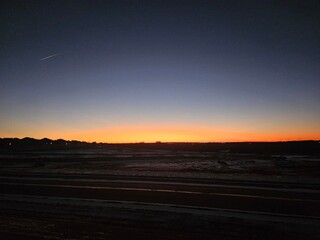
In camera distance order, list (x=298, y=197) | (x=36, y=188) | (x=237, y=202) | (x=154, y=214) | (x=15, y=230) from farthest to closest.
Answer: (x=36, y=188)
(x=298, y=197)
(x=237, y=202)
(x=154, y=214)
(x=15, y=230)

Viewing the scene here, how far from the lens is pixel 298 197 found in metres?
12.1

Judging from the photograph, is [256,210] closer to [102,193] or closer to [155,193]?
[155,193]

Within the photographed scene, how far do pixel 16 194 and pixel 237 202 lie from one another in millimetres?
9982

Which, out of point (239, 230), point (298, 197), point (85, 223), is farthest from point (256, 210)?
point (85, 223)

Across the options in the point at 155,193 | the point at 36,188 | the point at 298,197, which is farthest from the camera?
the point at 36,188

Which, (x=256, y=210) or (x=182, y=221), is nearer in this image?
(x=182, y=221)

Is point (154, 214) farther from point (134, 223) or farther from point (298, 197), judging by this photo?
point (298, 197)

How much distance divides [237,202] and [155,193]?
3876 mm

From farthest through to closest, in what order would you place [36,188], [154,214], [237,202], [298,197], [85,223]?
[36,188] → [298,197] → [237,202] → [154,214] → [85,223]

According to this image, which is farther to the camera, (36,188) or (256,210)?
(36,188)

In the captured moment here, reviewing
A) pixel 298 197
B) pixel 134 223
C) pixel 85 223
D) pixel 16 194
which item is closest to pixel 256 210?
pixel 298 197

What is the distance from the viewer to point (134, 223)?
8195 mm

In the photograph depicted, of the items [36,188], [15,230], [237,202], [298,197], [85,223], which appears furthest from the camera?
[36,188]

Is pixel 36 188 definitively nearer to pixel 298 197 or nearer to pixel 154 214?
pixel 154 214
